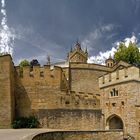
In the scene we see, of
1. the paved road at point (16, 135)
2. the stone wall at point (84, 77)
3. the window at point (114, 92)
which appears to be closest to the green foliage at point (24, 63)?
the stone wall at point (84, 77)

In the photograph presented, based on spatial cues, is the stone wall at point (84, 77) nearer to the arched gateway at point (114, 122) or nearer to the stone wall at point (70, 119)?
the stone wall at point (70, 119)

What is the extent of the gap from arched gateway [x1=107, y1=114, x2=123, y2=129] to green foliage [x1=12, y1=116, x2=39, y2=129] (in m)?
6.04

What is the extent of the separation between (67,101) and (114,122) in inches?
172

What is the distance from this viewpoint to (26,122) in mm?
25125

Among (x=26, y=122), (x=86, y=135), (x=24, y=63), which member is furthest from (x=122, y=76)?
(x=24, y=63)

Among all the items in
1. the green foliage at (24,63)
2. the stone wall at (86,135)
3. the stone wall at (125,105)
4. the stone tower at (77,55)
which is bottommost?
the stone wall at (86,135)

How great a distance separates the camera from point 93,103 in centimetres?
2755

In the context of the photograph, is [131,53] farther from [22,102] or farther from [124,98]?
[22,102]

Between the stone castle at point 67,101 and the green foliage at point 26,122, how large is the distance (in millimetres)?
428

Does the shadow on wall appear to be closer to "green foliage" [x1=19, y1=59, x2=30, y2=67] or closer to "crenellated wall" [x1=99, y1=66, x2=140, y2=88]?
"crenellated wall" [x1=99, y1=66, x2=140, y2=88]

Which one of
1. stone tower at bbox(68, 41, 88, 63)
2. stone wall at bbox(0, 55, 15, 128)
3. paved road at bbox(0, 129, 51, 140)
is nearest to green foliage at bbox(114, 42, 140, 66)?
stone tower at bbox(68, 41, 88, 63)

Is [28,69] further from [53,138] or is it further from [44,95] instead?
[53,138]

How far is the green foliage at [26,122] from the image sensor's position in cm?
2425

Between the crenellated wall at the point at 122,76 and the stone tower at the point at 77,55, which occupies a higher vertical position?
the stone tower at the point at 77,55
